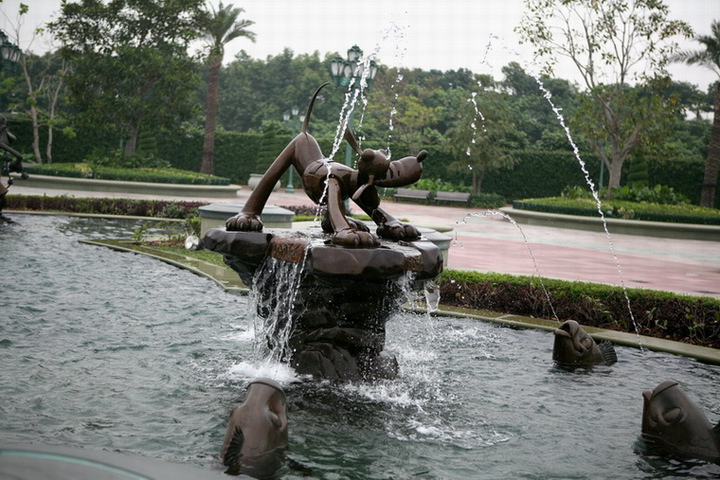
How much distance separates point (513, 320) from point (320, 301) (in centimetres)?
325

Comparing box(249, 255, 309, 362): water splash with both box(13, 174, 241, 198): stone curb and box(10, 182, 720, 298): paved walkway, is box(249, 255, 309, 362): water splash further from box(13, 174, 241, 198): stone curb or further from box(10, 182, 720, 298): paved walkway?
box(13, 174, 241, 198): stone curb

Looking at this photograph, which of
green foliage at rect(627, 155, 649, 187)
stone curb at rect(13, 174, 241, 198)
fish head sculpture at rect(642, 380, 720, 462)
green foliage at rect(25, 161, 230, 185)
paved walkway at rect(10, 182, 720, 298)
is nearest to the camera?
fish head sculpture at rect(642, 380, 720, 462)

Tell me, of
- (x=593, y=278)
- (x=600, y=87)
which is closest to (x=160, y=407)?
(x=593, y=278)

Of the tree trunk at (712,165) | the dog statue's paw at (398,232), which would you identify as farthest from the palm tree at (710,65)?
the dog statue's paw at (398,232)

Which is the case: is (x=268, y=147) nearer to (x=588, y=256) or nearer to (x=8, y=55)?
(x=8, y=55)

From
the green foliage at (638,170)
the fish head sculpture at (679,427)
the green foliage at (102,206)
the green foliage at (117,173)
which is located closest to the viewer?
the fish head sculpture at (679,427)

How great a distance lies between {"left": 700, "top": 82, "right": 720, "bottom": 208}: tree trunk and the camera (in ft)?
97.7

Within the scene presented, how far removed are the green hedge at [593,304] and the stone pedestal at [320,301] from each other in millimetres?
3105

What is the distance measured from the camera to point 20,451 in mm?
1538

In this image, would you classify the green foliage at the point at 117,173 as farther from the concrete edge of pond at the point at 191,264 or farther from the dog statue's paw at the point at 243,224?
the dog statue's paw at the point at 243,224

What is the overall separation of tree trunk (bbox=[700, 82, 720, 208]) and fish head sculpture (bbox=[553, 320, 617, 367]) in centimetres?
2714

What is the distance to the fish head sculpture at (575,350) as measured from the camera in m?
6.19

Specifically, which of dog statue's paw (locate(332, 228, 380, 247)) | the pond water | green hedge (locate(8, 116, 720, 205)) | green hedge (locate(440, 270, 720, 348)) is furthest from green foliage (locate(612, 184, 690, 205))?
dog statue's paw (locate(332, 228, 380, 247))

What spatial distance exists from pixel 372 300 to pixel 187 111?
29047mm
